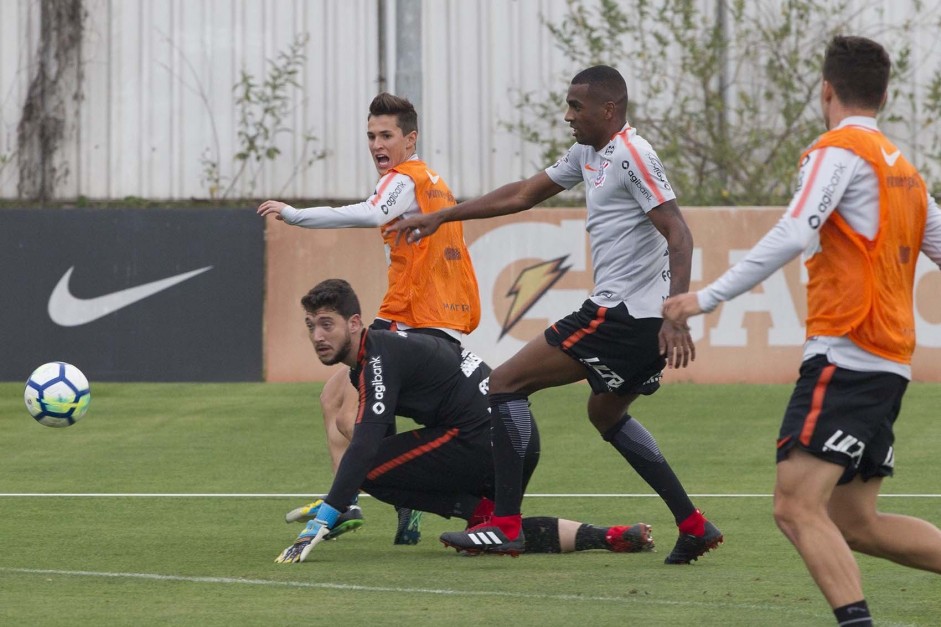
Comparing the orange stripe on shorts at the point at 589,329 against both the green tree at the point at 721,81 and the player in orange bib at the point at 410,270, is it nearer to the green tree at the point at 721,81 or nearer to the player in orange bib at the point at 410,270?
the player in orange bib at the point at 410,270

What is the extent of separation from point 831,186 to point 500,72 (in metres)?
14.8

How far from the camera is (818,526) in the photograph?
4.84 m

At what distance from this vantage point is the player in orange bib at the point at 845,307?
4.80 m

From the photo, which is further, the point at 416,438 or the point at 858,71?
the point at 416,438

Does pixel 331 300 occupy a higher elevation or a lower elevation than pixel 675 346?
higher

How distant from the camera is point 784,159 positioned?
1883 centimetres

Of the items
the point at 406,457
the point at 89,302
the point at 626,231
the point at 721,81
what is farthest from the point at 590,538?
the point at 721,81

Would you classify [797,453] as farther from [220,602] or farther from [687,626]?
[220,602]

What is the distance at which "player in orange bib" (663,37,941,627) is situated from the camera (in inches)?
189

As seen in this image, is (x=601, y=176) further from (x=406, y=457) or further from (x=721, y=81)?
(x=721, y=81)

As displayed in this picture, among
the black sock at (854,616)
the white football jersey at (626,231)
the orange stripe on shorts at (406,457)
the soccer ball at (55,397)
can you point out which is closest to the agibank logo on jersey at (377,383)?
the orange stripe on shorts at (406,457)

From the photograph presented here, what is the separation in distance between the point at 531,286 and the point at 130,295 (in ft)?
12.0

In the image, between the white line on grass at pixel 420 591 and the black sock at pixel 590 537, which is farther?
the black sock at pixel 590 537

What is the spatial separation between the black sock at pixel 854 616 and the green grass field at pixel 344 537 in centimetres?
77
